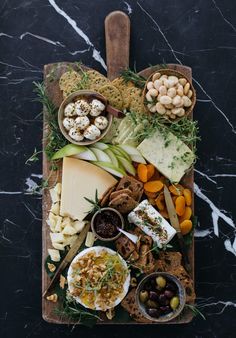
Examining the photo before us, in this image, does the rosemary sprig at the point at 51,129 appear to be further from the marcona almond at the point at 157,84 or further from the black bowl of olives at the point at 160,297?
the black bowl of olives at the point at 160,297

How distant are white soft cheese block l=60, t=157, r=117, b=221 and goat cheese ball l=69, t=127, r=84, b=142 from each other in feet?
0.31

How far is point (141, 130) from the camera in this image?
2.88 meters

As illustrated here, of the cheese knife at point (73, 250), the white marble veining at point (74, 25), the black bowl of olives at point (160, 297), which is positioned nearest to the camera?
the black bowl of olives at point (160, 297)

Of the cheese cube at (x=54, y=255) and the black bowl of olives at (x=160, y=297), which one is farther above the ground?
the cheese cube at (x=54, y=255)

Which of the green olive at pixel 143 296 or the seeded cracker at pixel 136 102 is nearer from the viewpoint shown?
the green olive at pixel 143 296

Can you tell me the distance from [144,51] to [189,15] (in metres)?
0.27

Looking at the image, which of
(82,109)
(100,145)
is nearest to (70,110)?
(82,109)

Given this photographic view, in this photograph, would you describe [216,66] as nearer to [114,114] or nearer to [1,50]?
[114,114]

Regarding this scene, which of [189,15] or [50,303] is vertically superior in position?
[189,15]

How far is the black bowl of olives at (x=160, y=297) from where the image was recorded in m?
2.76

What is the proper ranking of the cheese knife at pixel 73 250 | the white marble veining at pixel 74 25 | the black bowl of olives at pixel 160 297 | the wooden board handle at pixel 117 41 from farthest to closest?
1. the white marble veining at pixel 74 25
2. the wooden board handle at pixel 117 41
3. the cheese knife at pixel 73 250
4. the black bowl of olives at pixel 160 297

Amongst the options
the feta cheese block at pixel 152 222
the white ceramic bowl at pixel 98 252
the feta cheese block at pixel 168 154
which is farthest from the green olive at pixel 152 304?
the feta cheese block at pixel 168 154

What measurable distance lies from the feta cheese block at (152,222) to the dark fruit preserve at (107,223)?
0.22 ft

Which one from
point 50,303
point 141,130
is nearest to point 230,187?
point 141,130
